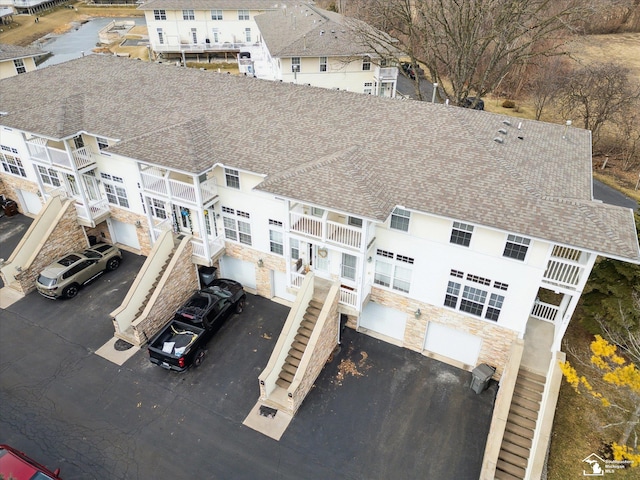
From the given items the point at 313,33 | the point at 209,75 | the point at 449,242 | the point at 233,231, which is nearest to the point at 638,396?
the point at 449,242

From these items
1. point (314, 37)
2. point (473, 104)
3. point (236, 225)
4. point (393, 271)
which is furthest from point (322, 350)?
point (314, 37)

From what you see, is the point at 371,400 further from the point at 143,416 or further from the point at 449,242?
the point at 143,416

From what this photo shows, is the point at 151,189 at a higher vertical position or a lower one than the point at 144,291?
higher

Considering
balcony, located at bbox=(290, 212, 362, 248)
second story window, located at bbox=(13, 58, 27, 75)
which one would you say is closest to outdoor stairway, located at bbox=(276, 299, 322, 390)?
balcony, located at bbox=(290, 212, 362, 248)

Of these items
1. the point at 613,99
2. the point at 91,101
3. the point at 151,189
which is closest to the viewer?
the point at 151,189

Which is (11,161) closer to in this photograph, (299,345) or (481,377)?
(299,345)

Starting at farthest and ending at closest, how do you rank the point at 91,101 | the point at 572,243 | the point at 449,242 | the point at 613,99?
the point at 613,99 < the point at 91,101 < the point at 449,242 < the point at 572,243

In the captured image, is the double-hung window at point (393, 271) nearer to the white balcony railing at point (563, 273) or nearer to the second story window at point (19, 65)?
the white balcony railing at point (563, 273)
